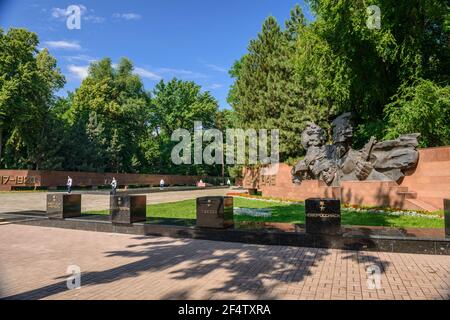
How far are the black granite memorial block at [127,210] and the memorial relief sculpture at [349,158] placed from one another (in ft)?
37.0

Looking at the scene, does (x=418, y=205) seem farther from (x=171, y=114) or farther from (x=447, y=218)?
(x=171, y=114)

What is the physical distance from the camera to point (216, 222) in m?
10.1

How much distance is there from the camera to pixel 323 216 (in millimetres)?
8883

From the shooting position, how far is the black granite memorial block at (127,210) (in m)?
11.6

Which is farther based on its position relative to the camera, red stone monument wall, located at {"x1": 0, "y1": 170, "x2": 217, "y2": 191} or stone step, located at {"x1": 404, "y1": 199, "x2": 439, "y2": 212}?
red stone monument wall, located at {"x1": 0, "y1": 170, "x2": 217, "y2": 191}

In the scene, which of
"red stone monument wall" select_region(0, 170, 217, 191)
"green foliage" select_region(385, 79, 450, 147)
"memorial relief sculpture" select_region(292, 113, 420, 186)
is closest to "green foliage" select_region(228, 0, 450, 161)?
→ "green foliage" select_region(385, 79, 450, 147)

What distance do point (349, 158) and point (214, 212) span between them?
10.7 meters

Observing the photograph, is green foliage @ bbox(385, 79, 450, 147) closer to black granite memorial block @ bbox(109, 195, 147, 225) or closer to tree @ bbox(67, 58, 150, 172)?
black granite memorial block @ bbox(109, 195, 147, 225)

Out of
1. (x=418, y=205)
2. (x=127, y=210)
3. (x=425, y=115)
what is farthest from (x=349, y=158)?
(x=127, y=210)

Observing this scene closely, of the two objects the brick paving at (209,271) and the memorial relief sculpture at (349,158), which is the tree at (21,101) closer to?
the memorial relief sculpture at (349,158)

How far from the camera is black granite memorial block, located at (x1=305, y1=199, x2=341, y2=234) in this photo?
28.8 ft

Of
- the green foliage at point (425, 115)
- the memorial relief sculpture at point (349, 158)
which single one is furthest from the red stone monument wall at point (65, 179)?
the green foliage at point (425, 115)

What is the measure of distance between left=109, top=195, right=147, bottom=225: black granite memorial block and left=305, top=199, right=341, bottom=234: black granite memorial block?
5.95 metres

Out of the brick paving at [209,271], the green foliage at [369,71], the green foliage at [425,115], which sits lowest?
the brick paving at [209,271]
